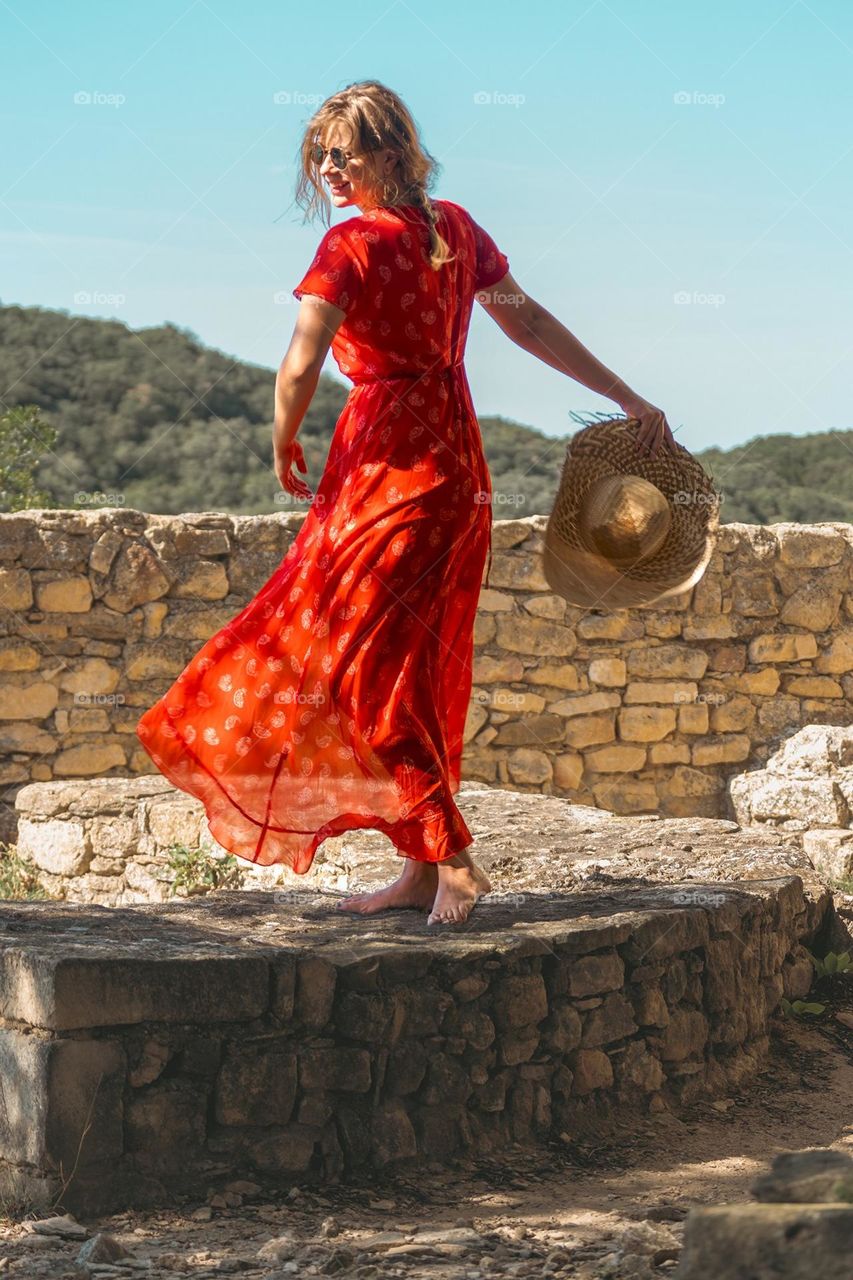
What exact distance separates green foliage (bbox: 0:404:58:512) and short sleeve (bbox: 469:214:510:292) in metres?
7.05

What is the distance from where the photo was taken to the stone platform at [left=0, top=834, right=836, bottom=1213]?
8.18 ft

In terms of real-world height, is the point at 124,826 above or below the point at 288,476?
below

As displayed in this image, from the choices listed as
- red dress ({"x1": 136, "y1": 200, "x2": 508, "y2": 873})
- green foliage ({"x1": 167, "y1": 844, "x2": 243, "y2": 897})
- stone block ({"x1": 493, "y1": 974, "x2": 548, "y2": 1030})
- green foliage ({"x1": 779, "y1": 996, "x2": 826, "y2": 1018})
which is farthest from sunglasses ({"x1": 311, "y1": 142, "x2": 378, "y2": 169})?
green foliage ({"x1": 167, "y1": 844, "x2": 243, "y2": 897})

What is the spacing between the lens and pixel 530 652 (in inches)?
285

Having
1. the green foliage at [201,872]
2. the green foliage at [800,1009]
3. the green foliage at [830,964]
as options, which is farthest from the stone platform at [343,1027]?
the green foliage at [201,872]

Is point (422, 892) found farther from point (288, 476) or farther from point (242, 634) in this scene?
point (288, 476)

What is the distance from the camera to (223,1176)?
101 inches

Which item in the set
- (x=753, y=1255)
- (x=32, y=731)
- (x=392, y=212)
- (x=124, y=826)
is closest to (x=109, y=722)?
(x=32, y=731)

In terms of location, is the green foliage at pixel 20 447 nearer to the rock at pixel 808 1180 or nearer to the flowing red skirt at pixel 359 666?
the flowing red skirt at pixel 359 666

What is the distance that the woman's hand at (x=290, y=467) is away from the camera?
3.13 metres

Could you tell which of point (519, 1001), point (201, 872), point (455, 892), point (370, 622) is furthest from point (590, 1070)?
point (201, 872)

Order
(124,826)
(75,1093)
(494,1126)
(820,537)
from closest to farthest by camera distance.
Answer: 1. (75,1093)
2. (494,1126)
3. (124,826)
4. (820,537)

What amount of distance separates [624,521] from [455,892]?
0.99 metres

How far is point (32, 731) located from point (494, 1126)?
171 inches
